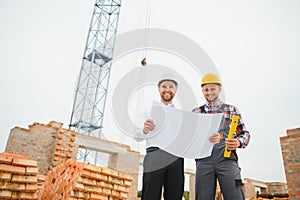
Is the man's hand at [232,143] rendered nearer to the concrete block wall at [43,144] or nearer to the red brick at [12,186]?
the red brick at [12,186]

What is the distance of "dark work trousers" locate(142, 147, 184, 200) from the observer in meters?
1.85

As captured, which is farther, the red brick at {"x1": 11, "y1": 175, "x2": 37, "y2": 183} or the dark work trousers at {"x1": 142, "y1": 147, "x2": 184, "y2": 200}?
the red brick at {"x1": 11, "y1": 175, "x2": 37, "y2": 183}

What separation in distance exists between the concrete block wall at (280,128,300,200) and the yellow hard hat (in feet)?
16.0

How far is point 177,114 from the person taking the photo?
1941 mm

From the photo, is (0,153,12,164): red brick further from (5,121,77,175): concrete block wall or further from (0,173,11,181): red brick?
(5,121,77,175): concrete block wall

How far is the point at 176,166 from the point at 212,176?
11.6 inches

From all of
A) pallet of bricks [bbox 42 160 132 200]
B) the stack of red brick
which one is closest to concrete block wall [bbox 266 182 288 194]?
the stack of red brick

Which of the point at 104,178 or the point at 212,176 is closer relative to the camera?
the point at 212,176

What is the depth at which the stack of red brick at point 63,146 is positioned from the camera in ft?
20.1

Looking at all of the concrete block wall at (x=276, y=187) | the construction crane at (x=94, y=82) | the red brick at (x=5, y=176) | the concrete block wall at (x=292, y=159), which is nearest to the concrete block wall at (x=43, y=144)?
the construction crane at (x=94, y=82)

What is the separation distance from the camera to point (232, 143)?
1.77 metres

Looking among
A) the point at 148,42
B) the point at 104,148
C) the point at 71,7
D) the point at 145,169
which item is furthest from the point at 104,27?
the point at 145,169

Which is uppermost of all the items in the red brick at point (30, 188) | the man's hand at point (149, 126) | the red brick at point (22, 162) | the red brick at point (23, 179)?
the man's hand at point (149, 126)

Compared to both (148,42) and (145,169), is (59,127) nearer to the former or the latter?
(148,42)
